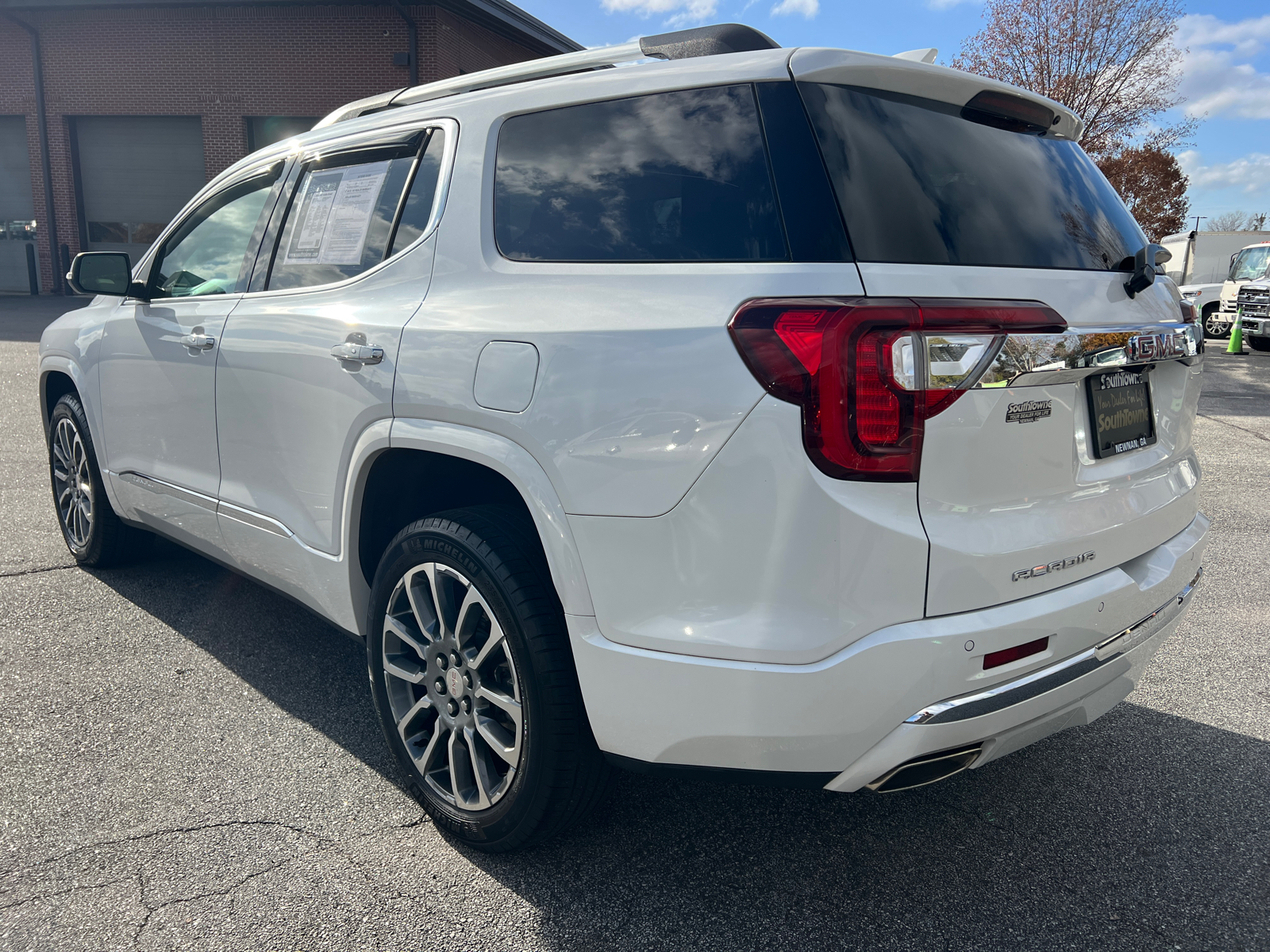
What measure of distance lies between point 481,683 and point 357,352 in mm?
956

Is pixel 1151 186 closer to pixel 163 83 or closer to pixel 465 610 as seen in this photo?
pixel 163 83

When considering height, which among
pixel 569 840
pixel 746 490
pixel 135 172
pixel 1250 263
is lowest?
pixel 569 840

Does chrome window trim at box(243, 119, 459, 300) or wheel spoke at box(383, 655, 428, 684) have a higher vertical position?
chrome window trim at box(243, 119, 459, 300)

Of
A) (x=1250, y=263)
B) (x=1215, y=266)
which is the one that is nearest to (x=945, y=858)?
(x=1250, y=263)

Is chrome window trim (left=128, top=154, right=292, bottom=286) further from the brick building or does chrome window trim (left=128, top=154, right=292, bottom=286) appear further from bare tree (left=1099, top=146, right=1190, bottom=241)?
bare tree (left=1099, top=146, right=1190, bottom=241)

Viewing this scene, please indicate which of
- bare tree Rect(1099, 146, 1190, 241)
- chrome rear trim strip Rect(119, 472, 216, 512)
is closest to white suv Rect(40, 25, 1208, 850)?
chrome rear trim strip Rect(119, 472, 216, 512)

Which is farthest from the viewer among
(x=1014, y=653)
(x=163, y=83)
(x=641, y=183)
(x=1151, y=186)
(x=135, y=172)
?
(x=1151, y=186)

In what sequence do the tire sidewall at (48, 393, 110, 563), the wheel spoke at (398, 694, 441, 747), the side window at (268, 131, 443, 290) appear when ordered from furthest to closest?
the tire sidewall at (48, 393, 110, 563) < the side window at (268, 131, 443, 290) < the wheel spoke at (398, 694, 441, 747)

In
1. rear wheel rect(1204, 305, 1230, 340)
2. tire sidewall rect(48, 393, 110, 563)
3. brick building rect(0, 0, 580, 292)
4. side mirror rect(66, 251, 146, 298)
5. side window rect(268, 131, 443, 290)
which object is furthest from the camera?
rear wheel rect(1204, 305, 1230, 340)

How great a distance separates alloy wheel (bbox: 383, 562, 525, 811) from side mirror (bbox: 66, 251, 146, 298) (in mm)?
2085

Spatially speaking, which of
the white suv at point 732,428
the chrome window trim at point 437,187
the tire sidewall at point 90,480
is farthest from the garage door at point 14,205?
the white suv at point 732,428

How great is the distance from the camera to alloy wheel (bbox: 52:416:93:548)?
14.6ft

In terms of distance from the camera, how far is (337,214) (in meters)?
2.99

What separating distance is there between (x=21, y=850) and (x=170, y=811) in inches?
13.6
